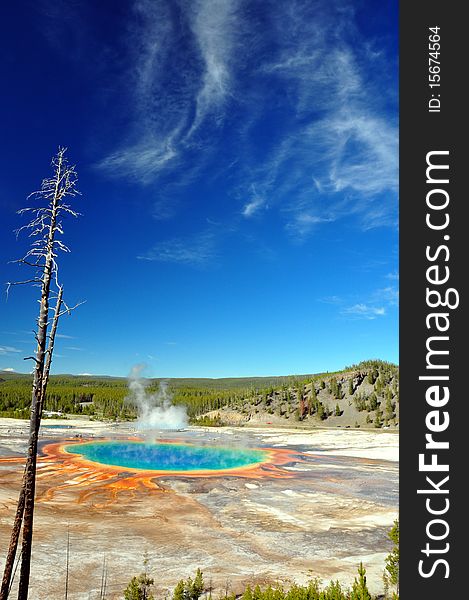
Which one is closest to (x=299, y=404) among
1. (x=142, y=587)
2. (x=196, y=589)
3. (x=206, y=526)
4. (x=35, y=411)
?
(x=206, y=526)

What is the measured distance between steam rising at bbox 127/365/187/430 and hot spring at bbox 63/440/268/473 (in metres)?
29.0

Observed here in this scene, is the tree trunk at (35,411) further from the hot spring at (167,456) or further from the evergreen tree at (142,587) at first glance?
the hot spring at (167,456)

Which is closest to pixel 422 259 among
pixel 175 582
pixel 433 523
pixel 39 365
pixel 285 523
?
pixel 433 523

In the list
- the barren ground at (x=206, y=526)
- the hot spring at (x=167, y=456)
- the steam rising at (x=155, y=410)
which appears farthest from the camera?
the steam rising at (x=155, y=410)

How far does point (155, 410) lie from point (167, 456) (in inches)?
2237

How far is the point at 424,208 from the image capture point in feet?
13.6

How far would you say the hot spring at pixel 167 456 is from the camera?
32.1 metres

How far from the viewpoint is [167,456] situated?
38.0 metres

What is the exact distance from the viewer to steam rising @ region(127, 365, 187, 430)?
80.3 m

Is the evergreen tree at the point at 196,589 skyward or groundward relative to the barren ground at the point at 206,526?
skyward

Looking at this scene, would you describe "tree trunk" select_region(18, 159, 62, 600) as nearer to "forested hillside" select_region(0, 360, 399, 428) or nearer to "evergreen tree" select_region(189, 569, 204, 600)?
"evergreen tree" select_region(189, 569, 204, 600)

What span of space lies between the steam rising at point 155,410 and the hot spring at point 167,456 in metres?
29.0

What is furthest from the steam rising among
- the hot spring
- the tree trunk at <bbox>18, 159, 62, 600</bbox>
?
the tree trunk at <bbox>18, 159, 62, 600</bbox>

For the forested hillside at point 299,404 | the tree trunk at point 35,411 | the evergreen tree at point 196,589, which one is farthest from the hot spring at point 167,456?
the forested hillside at point 299,404
